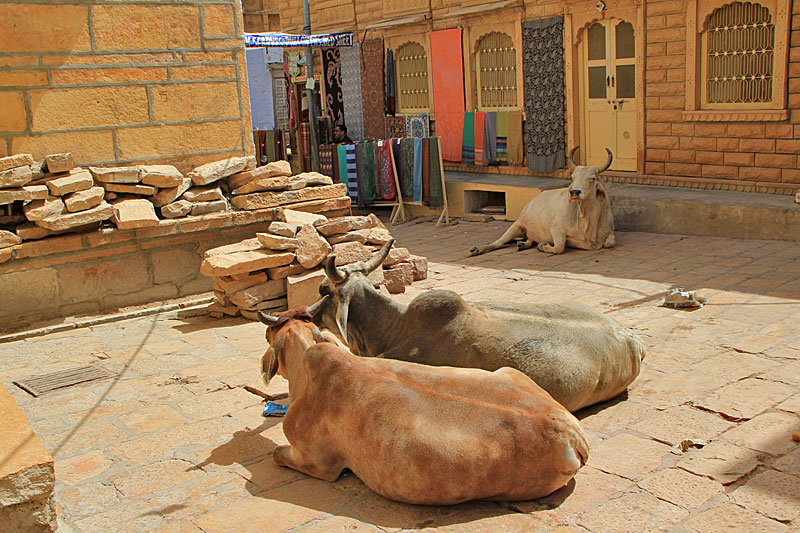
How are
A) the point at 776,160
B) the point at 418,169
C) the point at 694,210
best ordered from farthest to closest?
1. the point at 418,169
2. the point at 776,160
3. the point at 694,210

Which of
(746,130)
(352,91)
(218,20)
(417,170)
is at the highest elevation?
(218,20)

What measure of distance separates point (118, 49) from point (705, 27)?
8.15 metres

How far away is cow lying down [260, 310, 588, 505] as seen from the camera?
3588 millimetres

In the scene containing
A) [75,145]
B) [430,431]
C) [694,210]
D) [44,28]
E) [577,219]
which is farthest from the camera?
[694,210]

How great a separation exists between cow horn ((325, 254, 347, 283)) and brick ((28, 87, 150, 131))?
458cm

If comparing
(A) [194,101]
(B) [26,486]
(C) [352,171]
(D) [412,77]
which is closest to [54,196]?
(A) [194,101]

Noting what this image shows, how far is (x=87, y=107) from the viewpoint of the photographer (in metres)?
8.29

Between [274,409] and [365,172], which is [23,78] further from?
[365,172]

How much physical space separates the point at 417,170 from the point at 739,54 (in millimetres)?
5450

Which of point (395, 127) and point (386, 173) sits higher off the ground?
point (395, 127)

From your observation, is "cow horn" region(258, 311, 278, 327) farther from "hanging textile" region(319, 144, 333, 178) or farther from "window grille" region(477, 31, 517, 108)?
"window grille" region(477, 31, 517, 108)

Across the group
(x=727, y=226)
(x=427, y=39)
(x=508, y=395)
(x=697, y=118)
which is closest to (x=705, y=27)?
(x=697, y=118)

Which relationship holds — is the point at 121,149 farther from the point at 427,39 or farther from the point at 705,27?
the point at 427,39

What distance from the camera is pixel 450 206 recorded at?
1482 centimetres
